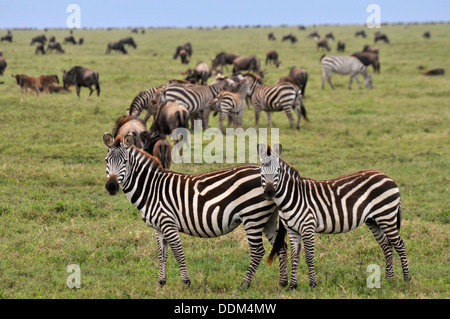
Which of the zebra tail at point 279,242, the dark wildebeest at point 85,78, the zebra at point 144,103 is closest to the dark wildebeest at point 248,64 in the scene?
the dark wildebeest at point 85,78

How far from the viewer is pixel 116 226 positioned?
29.8 ft

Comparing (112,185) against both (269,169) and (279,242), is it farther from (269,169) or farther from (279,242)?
(279,242)

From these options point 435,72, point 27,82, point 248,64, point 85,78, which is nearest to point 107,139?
point 27,82

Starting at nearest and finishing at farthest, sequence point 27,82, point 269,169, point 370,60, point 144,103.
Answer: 1. point 269,169
2. point 144,103
3. point 27,82
4. point 370,60

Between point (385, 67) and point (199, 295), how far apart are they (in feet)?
99.2

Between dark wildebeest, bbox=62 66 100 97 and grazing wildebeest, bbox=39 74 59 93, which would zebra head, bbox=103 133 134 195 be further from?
grazing wildebeest, bbox=39 74 59 93

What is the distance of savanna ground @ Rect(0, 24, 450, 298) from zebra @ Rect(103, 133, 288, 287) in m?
0.65

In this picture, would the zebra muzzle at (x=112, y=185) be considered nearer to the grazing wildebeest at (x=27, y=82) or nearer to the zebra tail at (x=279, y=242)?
the zebra tail at (x=279, y=242)

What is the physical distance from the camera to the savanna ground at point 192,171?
22.2 feet

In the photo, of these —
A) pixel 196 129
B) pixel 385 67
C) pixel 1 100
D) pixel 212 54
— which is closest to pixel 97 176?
pixel 196 129

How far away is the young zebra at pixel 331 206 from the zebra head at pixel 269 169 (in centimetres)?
12

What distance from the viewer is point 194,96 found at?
17.1 m

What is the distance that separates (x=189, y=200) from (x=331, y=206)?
64.8 inches

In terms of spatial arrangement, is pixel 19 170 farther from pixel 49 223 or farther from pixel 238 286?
pixel 238 286
